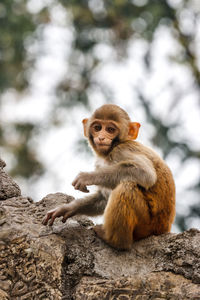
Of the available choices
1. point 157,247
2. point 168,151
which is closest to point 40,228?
point 157,247

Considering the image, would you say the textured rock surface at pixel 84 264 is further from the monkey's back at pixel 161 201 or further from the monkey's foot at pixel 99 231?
the monkey's back at pixel 161 201

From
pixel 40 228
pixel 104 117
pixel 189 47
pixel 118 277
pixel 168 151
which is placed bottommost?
pixel 118 277

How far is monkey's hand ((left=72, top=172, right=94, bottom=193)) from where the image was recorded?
566cm

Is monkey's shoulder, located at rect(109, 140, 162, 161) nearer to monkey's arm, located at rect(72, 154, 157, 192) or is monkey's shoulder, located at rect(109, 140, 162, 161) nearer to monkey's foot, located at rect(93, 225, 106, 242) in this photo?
monkey's arm, located at rect(72, 154, 157, 192)

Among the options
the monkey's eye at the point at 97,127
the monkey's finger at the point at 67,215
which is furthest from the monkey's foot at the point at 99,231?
the monkey's eye at the point at 97,127

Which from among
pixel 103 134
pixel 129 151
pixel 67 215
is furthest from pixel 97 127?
pixel 67 215

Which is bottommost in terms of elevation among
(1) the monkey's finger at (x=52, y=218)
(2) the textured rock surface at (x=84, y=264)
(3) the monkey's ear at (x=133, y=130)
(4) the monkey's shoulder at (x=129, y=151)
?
(2) the textured rock surface at (x=84, y=264)

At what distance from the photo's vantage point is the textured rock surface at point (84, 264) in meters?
4.68

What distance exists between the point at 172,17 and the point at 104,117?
13.7m

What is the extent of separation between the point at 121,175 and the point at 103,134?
69cm

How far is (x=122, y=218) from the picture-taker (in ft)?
17.3

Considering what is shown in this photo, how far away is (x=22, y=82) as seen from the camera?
18.5 m

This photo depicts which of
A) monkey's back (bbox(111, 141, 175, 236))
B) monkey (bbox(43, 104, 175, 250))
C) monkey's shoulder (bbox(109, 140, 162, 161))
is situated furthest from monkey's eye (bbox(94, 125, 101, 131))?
monkey's back (bbox(111, 141, 175, 236))

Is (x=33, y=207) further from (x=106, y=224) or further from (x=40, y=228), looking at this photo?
(x=106, y=224)
